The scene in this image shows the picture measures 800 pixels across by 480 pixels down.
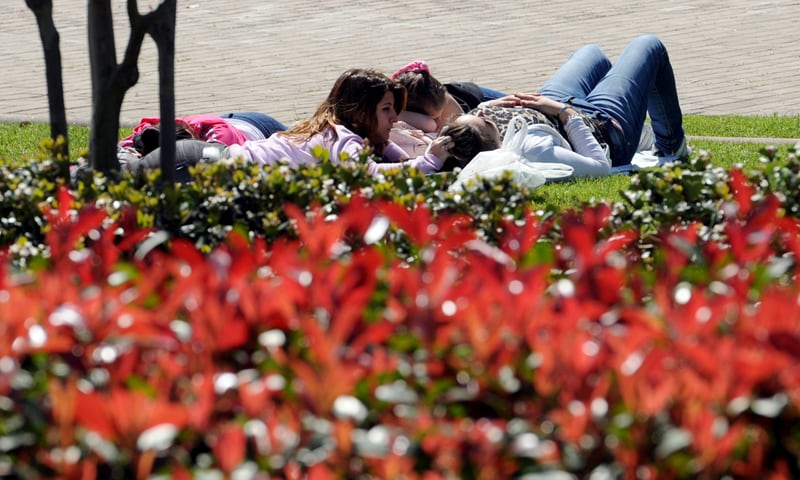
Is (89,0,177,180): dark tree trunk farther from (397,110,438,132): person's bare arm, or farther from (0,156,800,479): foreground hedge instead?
(397,110,438,132): person's bare arm

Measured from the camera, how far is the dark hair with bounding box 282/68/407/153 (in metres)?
5.84

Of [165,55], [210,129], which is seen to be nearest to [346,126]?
[210,129]

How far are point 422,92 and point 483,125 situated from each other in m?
0.56

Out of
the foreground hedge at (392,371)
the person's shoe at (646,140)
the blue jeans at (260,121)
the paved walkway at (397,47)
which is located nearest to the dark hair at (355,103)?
the blue jeans at (260,121)

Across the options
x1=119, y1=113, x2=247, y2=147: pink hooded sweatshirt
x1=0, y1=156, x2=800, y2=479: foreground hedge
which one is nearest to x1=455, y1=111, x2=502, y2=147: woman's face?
x1=119, y1=113, x2=247, y2=147: pink hooded sweatshirt

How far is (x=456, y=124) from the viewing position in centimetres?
623

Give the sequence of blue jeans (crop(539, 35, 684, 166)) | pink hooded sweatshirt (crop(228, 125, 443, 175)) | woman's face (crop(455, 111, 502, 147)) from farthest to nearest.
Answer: blue jeans (crop(539, 35, 684, 166)), woman's face (crop(455, 111, 502, 147)), pink hooded sweatshirt (crop(228, 125, 443, 175))

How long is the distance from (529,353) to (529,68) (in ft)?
29.5

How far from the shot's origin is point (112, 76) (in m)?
4.00

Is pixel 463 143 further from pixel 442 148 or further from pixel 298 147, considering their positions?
pixel 298 147

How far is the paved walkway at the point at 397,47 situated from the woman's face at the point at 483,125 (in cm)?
242

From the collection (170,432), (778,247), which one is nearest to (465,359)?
(170,432)

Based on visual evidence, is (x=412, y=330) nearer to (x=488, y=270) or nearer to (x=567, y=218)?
(x=488, y=270)

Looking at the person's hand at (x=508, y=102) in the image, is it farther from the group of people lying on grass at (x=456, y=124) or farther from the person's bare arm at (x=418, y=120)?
the person's bare arm at (x=418, y=120)
